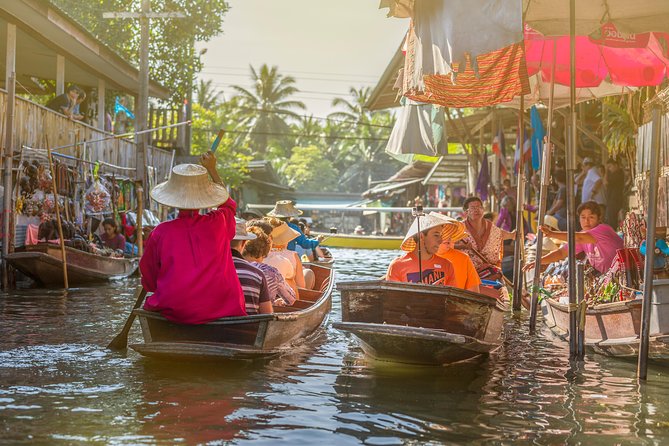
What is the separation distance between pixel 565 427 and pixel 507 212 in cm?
1099

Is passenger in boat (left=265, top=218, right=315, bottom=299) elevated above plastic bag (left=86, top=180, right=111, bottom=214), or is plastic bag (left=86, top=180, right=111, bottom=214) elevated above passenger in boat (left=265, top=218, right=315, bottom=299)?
plastic bag (left=86, top=180, right=111, bottom=214)

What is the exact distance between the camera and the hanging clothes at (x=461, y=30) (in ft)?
24.1

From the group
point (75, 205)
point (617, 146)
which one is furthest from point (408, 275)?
point (75, 205)

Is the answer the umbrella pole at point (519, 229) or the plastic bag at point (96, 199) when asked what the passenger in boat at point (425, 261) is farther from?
the plastic bag at point (96, 199)

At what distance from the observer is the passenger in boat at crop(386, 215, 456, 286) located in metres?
8.11

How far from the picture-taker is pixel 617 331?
8.36 meters

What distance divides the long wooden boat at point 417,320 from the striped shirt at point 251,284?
753 mm

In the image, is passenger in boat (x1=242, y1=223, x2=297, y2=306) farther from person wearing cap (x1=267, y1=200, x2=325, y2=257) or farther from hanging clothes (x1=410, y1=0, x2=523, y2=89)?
person wearing cap (x1=267, y1=200, x2=325, y2=257)

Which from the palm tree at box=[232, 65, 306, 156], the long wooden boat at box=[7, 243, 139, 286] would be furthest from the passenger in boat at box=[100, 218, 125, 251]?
the palm tree at box=[232, 65, 306, 156]

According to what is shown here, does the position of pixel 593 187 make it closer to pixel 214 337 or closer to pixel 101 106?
pixel 214 337

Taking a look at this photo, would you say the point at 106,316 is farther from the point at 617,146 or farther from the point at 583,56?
the point at 617,146

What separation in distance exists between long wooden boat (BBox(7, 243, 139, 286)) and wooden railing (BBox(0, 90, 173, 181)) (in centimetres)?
187

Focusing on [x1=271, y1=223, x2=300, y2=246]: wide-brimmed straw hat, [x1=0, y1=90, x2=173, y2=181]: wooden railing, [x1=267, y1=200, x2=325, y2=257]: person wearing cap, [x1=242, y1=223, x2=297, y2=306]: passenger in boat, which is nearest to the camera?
[x1=242, y1=223, x2=297, y2=306]: passenger in boat

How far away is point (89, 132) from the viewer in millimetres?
20375
